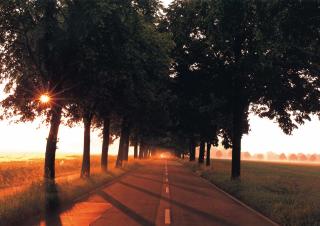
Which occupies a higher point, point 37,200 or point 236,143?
point 236,143

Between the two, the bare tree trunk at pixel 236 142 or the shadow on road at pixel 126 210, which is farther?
the bare tree trunk at pixel 236 142

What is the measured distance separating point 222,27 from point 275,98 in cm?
579

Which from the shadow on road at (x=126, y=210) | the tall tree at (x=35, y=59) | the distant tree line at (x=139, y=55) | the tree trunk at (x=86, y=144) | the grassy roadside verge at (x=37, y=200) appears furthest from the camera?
the tree trunk at (x=86, y=144)

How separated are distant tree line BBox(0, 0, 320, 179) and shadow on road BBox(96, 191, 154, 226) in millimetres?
3136

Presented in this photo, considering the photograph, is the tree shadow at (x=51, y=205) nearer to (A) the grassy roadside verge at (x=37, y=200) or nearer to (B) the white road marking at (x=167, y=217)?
(A) the grassy roadside verge at (x=37, y=200)

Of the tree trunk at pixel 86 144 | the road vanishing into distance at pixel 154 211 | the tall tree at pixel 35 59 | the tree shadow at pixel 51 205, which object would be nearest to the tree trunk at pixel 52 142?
the tall tree at pixel 35 59

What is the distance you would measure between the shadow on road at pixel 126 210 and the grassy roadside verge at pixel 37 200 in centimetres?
109

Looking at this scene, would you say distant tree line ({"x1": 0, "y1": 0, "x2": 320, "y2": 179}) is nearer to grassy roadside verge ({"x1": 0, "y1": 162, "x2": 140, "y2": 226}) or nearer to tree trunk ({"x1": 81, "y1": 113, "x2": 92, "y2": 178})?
tree trunk ({"x1": 81, "y1": 113, "x2": 92, "y2": 178})

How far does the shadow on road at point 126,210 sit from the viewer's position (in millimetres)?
11484

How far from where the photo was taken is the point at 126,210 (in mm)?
13688

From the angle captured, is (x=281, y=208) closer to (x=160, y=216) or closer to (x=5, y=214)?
(x=160, y=216)

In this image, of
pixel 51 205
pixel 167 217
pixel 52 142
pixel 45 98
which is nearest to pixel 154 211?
pixel 167 217

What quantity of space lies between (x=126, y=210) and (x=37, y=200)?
9.18ft

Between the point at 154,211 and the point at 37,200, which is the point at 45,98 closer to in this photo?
the point at 37,200
